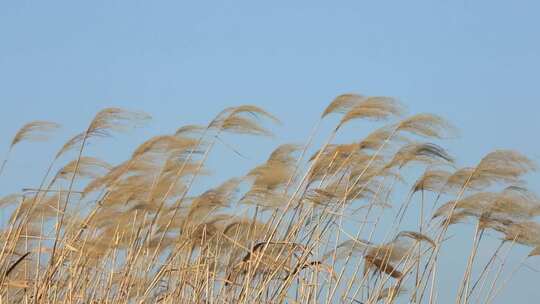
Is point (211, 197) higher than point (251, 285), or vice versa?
point (211, 197)

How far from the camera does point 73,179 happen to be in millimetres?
3842

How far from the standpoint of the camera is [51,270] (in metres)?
3.68

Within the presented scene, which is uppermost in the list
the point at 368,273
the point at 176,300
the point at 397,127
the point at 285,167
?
the point at 397,127

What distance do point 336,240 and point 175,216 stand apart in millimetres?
744

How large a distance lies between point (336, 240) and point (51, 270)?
1209 millimetres

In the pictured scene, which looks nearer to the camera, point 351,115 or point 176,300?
point 351,115

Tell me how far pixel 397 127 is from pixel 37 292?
165 cm

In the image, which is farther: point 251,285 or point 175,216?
point 175,216

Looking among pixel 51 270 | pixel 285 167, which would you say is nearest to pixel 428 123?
pixel 285 167

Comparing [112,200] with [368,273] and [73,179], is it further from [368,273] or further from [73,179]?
[368,273]

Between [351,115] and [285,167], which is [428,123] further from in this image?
[285,167]

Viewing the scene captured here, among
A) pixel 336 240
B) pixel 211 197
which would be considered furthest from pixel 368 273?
pixel 211 197

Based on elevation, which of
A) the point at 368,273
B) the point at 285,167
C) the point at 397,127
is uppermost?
the point at 397,127

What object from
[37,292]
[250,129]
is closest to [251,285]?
[250,129]
